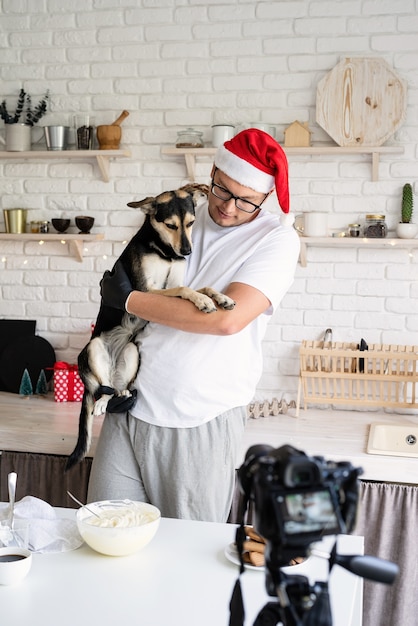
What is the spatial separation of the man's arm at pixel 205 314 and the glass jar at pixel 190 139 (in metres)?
1.45

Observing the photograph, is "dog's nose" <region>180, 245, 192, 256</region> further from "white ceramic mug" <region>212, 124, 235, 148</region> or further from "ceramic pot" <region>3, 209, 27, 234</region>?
"ceramic pot" <region>3, 209, 27, 234</region>

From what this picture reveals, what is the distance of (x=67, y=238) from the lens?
11.1 feet

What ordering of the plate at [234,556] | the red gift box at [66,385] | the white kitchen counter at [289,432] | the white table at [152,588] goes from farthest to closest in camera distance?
the red gift box at [66,385] < the white kitchen counter at [289,432] < the plate at [234,556] < the white table at [152,588]

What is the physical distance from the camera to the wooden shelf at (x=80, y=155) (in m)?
3.33

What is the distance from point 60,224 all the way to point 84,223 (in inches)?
4.4

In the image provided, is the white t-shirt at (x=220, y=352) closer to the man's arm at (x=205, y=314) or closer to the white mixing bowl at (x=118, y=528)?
the man's arm at (x=205, y=314)

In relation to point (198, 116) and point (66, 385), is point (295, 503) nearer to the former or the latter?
point (66, 385)

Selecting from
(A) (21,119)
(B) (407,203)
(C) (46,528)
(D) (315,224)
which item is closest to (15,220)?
(A) (21,119)

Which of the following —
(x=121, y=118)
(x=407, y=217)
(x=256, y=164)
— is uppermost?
(x=121, y=118)

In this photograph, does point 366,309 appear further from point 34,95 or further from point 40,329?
point 34,95

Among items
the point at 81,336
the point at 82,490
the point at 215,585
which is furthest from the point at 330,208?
the point at 215,585

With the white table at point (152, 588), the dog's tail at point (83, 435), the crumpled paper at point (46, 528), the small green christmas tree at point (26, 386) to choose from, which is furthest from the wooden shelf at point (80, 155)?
the white table at point (152, 588)

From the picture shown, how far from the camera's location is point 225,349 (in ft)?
6.52

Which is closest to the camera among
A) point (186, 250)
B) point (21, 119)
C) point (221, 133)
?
point (186, 250)
